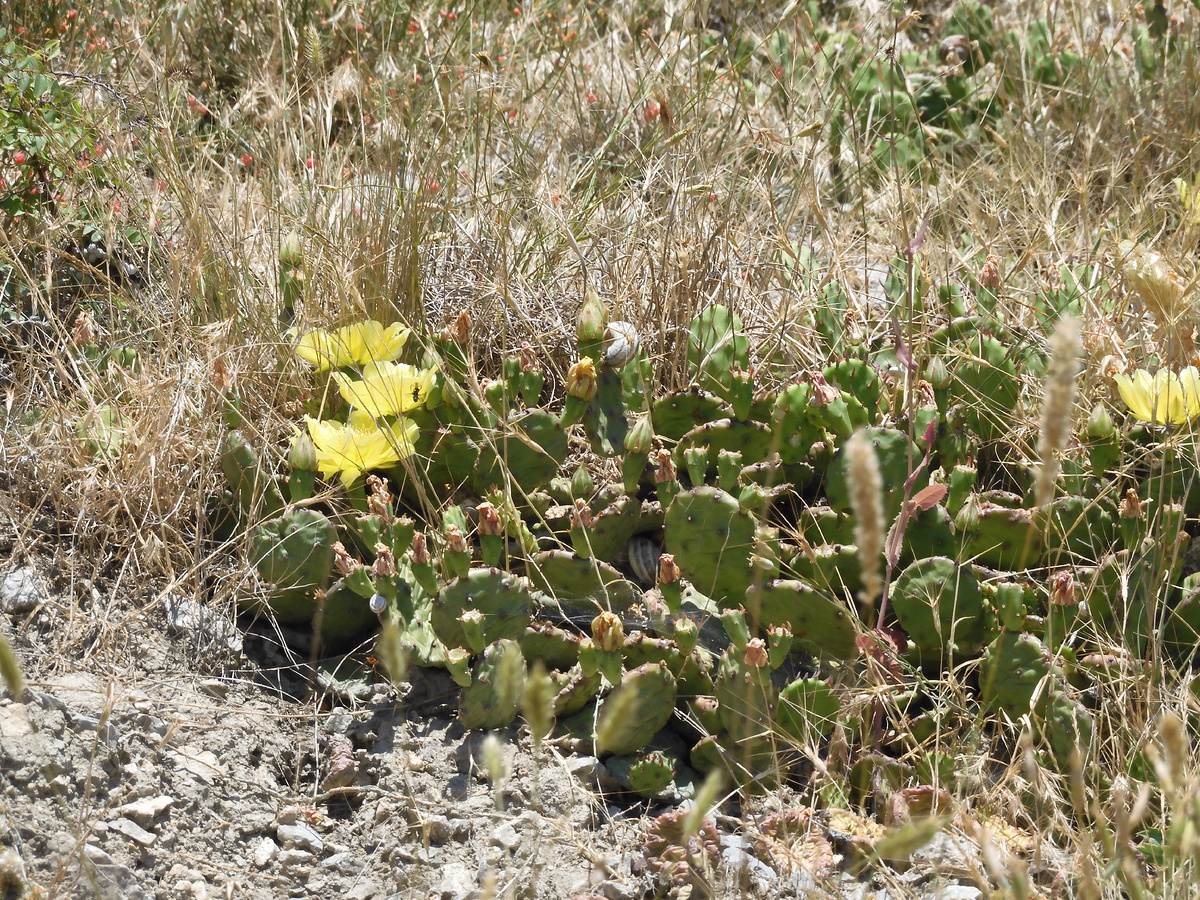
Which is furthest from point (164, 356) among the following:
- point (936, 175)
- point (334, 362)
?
point (936, 175)

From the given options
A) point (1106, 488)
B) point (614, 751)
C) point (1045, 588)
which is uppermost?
point (1106, 488)

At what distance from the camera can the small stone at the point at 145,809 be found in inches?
57.9

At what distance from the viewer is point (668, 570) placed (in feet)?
5.45

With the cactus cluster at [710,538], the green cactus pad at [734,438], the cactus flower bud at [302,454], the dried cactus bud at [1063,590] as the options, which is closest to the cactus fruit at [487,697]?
the cactus cluster at [710,538]

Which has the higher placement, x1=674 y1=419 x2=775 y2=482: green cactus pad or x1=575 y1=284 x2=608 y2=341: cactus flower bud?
x1=575 y1=284 x2=608 y2=341: cactus flower bud

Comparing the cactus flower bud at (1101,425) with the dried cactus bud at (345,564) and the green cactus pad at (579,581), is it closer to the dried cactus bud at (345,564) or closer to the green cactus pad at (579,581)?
the green cactus pad at (579,581)

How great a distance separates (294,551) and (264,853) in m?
0.49

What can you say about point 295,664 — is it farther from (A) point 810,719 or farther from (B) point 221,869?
(A) point 810,719

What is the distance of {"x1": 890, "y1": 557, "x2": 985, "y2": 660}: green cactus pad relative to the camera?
1.70 m

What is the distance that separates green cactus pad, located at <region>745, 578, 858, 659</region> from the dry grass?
115 millimetres

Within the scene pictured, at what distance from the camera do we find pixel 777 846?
1484 millimetres

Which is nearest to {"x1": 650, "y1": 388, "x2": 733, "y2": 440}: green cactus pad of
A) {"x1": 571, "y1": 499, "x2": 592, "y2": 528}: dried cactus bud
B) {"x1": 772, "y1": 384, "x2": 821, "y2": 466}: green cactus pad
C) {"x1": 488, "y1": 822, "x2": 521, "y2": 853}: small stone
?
{"x1": 772, "y1": 384, "x2": 821, "y2": 466}: green cactus pad

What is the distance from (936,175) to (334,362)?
1.87 meters

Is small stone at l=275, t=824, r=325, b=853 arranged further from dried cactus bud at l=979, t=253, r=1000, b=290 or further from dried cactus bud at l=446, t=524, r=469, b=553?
dried cactus bud at l=979, t=253, r=1000, b=290
